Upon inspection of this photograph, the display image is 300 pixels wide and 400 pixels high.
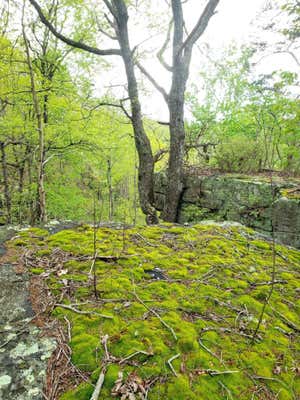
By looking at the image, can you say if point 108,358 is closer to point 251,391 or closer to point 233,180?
point 251,391

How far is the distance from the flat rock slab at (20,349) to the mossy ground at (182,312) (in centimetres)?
16

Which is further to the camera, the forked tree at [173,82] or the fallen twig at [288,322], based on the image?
the forked tree at [173,82]

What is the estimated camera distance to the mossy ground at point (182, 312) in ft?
4.10

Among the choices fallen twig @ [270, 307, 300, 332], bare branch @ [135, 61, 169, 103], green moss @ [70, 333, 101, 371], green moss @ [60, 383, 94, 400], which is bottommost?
fallen twig @ [270, 307, 300, 332]

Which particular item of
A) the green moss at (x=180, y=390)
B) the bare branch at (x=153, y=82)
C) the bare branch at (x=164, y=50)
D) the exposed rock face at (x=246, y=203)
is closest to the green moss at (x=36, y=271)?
the green moss at (x=180, y=390)

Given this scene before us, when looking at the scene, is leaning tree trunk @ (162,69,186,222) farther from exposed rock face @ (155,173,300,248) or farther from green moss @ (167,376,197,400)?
green moss @ (167,376,197,400)

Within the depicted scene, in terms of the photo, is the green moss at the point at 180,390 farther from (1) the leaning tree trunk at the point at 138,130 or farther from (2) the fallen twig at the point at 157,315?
(1) the leaning tree trunk at the point at 138,130

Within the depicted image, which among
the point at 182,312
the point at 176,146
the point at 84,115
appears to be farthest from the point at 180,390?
the point at 84,115

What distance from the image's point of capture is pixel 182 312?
1.72 m

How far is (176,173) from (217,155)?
4.70ft

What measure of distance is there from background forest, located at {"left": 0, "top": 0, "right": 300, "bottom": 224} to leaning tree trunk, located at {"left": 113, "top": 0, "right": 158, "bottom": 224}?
→ 1.10ft

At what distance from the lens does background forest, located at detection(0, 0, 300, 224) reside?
22.1 ft

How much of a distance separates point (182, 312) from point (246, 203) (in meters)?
4.49

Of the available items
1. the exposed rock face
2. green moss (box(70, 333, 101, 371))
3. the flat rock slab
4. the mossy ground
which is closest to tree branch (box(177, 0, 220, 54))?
the exposed rock face
